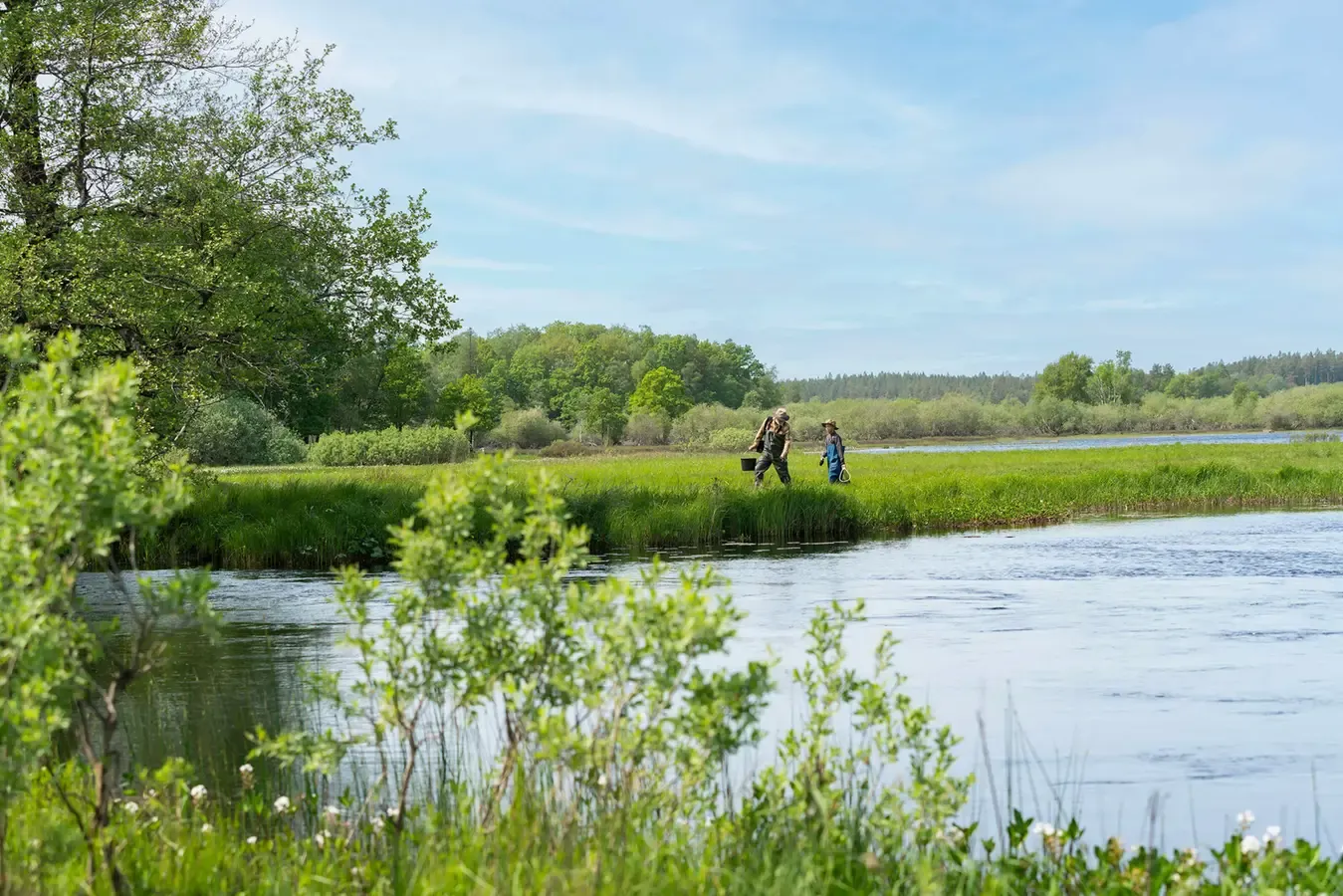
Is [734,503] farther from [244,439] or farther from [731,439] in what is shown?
[731,439]

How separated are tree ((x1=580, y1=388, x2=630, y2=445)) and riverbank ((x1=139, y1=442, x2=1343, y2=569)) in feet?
198

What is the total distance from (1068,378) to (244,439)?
156 meters

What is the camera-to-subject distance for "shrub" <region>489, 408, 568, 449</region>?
3504 inches

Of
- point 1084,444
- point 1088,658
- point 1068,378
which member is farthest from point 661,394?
point 1088,658

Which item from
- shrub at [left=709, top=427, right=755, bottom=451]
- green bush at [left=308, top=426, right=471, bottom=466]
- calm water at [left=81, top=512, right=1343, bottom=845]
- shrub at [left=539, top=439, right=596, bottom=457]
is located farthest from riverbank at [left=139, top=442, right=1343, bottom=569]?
shrub at [left=709, top=427, right=755, bottom=451]

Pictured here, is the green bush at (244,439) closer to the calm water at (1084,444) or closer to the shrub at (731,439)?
the shrub at (731,439)

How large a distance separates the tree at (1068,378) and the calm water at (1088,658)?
17569 centimetres

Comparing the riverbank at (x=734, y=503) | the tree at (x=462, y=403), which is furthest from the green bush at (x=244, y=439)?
the tree at (x=462, y=403)

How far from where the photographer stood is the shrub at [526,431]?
8900 cm

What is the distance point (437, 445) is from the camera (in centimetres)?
5753

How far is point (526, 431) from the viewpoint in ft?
296

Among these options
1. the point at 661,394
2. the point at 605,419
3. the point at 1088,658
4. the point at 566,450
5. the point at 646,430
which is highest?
the point at 661,394

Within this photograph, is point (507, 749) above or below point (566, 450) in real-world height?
below

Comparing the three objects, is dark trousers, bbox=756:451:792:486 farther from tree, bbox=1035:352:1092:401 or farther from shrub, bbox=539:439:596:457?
tree, bbox=1035:352:1092:401
